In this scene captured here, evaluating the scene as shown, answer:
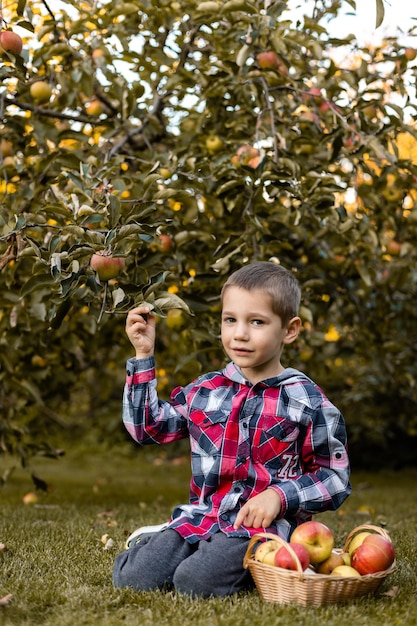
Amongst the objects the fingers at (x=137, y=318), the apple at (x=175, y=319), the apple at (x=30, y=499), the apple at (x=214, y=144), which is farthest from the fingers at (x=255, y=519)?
the apple at (x=30, y=499)

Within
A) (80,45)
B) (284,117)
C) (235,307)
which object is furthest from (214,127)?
(235,307)

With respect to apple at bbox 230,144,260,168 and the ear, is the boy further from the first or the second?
apple at bbox 230,144,260,168

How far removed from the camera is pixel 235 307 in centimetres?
234

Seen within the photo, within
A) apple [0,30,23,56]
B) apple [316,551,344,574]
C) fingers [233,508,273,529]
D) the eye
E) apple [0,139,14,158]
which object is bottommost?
apple [316,551,344,574]

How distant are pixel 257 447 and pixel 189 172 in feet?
5.09

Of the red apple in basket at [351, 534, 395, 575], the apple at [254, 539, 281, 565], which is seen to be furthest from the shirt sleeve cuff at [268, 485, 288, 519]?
the red apple in basket at [351, 534, 395, 575]

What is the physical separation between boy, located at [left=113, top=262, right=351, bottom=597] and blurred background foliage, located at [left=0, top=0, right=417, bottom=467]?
0.31 meters

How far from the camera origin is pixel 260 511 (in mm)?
2174

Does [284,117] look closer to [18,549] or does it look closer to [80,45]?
[80,45]

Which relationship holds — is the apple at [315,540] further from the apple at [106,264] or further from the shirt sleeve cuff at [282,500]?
the apple at [106,264]

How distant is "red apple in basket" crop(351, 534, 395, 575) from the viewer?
7.00 ft

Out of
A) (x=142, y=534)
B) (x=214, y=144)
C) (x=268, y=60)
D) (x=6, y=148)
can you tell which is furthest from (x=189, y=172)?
(x=142, y=534)

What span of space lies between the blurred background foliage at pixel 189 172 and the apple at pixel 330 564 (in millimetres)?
917

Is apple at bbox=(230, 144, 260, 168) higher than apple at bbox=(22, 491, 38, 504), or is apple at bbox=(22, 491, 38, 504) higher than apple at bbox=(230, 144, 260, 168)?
apple at bbox=(230, 144, 260, 168)
